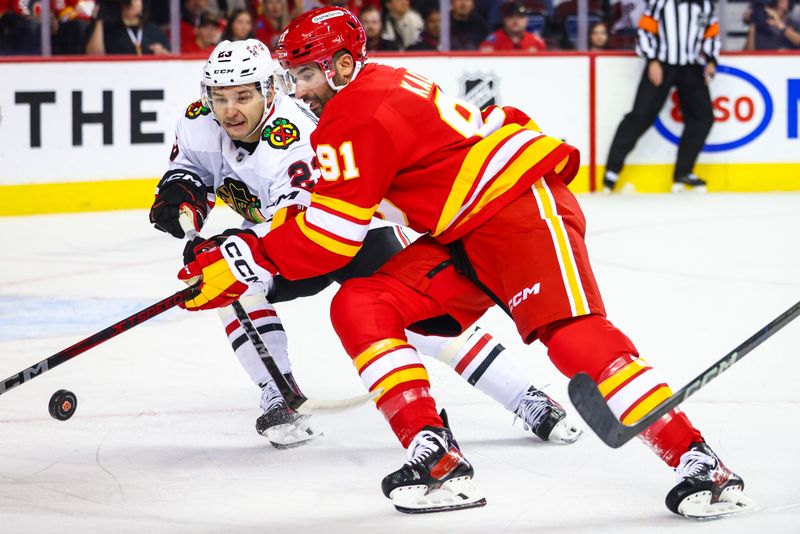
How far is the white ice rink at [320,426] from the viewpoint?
2861mm

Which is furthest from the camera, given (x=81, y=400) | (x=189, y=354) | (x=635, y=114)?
(x=635, y=114)

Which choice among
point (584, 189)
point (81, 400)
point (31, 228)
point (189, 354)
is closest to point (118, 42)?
point (31, 228)

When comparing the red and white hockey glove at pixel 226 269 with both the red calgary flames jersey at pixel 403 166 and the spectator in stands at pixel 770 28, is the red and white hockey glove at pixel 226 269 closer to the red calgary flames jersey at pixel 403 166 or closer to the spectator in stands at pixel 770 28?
the red calgary flames jersey at pixel 403 166

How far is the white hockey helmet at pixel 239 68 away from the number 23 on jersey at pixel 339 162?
0.53 meters

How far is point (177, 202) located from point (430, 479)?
1.00 meters

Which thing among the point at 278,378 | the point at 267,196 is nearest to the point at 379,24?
the point at 267,196

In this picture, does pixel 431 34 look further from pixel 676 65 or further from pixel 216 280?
pixel 216 280

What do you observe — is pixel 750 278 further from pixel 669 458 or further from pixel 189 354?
pixel 669 458

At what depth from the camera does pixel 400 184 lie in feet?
9.70

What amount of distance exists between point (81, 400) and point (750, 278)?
9.25 feet

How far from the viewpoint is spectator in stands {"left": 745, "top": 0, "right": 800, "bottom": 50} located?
8539mm

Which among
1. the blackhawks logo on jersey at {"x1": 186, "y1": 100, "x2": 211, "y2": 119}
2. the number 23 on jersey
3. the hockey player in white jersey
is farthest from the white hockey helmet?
the number 23 on jersey

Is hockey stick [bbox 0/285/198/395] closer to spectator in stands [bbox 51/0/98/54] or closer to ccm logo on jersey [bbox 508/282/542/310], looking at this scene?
ccm logo on jersey [bbox 508/282/542/310]

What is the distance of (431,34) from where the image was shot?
820 cm
